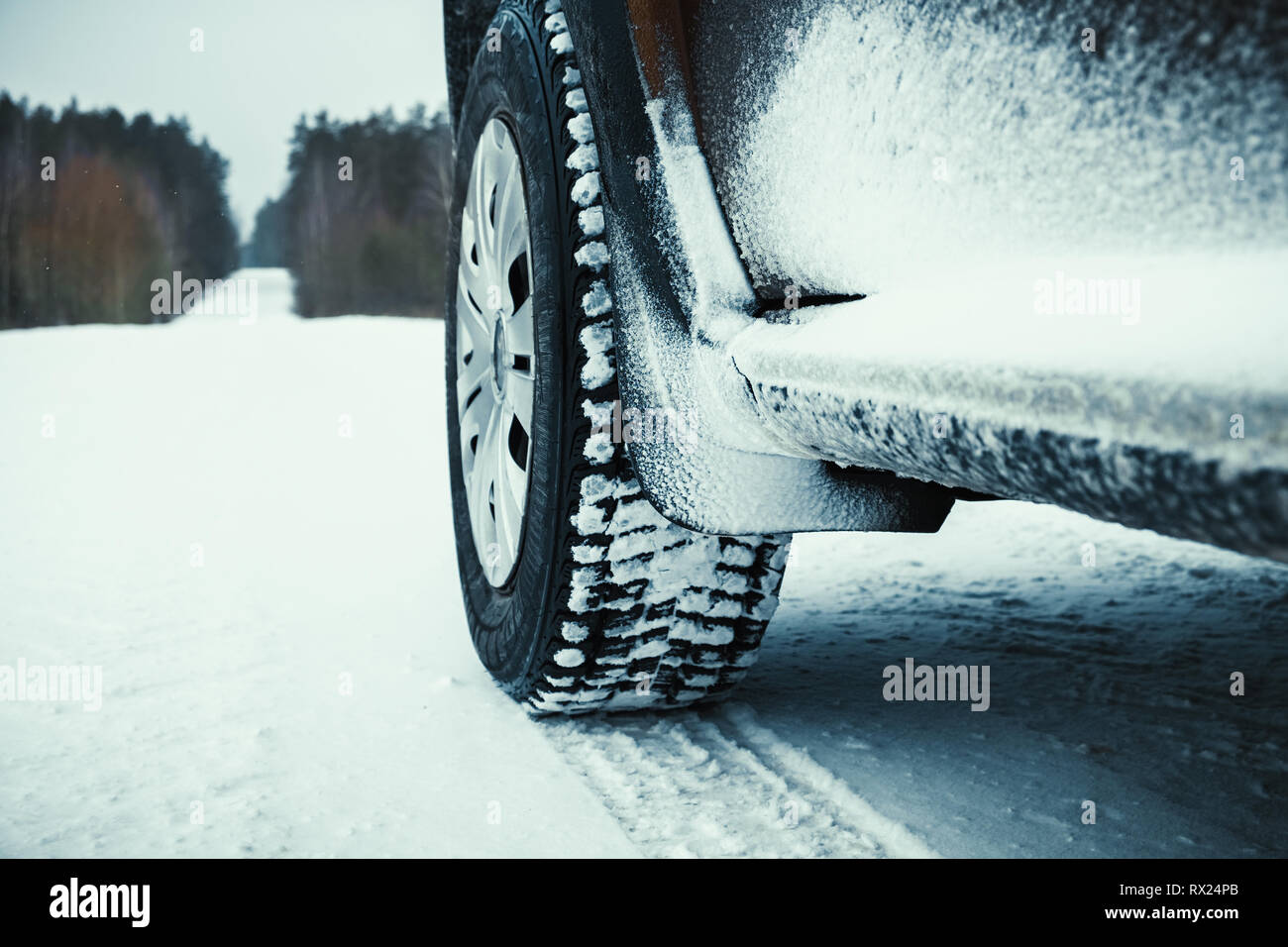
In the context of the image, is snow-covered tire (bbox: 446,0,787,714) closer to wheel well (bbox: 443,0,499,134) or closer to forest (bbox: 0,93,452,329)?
wheel well (bbox: 443,0,499,134)

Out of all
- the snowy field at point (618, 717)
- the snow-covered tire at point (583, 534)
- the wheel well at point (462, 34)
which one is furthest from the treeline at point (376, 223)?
the snow-covered tire at point (583, 534)

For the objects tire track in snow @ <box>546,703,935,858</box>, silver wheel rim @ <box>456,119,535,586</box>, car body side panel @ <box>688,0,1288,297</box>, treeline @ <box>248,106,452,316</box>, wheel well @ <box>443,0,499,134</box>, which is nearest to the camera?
car body side panel @ <box>688,0,1288,297</box>

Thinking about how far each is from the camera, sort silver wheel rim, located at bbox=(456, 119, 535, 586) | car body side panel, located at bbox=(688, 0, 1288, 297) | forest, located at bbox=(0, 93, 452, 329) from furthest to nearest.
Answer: forest, located at bbox=(0, 93, 452, 329)
silver wheel rim, located at bbox=(456, 119, 535, 586)
car body side panel, located at bbox=(688, 0, 1288, 297)

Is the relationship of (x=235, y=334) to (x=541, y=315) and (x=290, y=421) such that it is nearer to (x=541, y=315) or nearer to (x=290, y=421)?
(x=290, y=421)

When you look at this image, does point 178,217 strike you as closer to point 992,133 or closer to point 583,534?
point 583,534

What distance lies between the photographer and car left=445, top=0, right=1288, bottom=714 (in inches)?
21.0

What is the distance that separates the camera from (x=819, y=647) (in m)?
1.89

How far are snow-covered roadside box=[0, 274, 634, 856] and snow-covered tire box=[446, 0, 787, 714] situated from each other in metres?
0.17

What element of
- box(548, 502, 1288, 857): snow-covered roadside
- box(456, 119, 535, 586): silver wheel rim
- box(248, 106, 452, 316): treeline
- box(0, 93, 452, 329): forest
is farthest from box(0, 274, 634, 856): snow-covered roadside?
box(248, 106, 452, 316): treeline

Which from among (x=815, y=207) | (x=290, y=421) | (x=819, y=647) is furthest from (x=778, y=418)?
(x=290, y=421)

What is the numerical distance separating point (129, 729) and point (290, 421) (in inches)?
135

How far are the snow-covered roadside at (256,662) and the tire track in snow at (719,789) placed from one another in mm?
54

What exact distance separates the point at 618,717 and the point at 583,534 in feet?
1.39

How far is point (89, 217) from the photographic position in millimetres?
16922
